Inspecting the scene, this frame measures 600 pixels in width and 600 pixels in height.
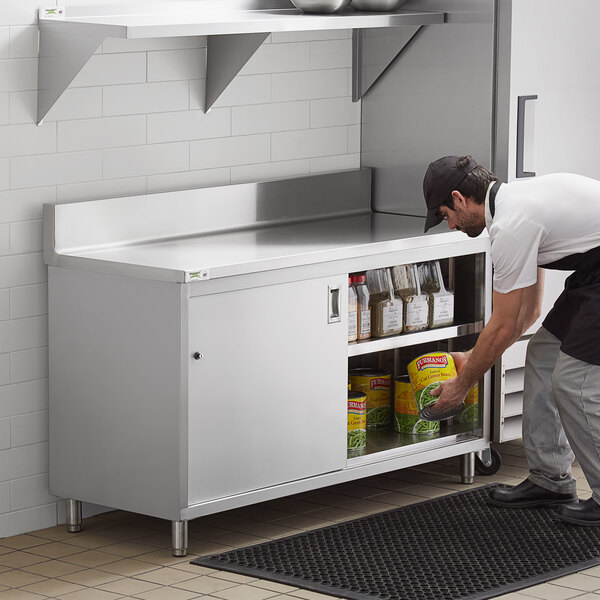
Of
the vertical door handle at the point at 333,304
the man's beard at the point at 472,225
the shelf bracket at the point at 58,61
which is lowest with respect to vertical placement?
the vertical door handle at the point at 333,304

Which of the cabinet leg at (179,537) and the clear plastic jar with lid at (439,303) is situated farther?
the clear plastic jar with lid at (439,303)

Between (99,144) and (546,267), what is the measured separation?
4.95 feet

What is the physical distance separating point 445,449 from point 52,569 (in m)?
1.52

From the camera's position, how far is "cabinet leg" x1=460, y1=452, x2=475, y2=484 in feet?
17.7

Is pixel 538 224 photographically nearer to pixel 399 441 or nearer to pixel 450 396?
pixel 450 396

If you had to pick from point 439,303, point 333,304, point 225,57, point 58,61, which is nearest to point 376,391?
point 439,303

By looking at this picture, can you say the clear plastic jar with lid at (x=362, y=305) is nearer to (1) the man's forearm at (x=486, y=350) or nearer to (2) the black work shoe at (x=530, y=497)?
(1) the man's forearm at (x=486, y=350)

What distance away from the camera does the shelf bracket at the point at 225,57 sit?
16.4 feet

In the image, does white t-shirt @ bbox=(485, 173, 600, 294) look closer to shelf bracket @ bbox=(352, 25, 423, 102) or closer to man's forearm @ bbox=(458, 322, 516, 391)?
man's forearm @ bbox=(458, 322, 516, 391)

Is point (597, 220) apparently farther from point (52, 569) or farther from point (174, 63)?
point (52, 569)

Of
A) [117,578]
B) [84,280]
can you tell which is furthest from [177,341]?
[117,578]

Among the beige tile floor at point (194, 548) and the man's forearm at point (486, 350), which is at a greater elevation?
the man's forearm at point (486, 350)

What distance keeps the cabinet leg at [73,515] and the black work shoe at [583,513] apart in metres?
1.58

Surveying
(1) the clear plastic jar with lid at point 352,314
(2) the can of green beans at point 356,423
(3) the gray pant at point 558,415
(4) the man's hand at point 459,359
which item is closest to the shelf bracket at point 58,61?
(1) the clear plastic jar with lid at point 352,314
